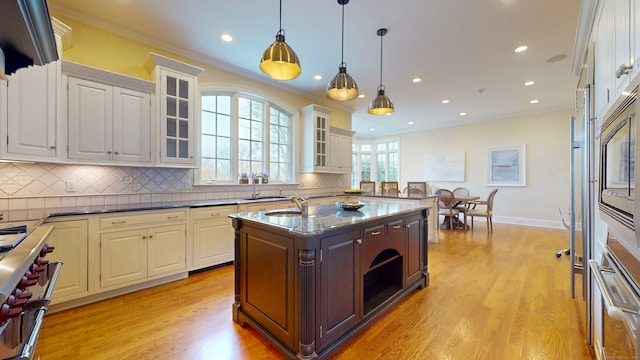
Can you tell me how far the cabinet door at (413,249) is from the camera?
2.61 meters

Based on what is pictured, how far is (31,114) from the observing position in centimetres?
221

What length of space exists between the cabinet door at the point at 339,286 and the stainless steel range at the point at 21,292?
1.29 metres

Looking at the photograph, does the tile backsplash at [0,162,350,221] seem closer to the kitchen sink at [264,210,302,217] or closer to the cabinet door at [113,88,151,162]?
the cabinet door at [113,88,151,162]

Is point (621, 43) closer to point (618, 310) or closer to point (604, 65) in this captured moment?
point (604, 65)

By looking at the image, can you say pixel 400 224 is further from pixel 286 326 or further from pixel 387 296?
pixel 286 326

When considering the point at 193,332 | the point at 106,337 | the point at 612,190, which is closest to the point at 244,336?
the point at 193,332

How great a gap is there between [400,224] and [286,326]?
1.38 m

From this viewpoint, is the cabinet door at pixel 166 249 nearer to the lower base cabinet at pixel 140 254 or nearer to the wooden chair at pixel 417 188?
the lower base cabinet at pixel 140 254

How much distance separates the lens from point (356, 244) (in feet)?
6.37

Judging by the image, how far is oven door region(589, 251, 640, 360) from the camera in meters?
0.78

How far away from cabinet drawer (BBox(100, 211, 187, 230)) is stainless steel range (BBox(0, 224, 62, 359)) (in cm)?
110

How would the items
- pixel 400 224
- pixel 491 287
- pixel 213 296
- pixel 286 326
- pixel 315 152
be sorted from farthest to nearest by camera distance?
1. pixel 315 152
2. pixel 491 287
3. pixel 213 296
4. pixel 400 224
5. pixel 286 326

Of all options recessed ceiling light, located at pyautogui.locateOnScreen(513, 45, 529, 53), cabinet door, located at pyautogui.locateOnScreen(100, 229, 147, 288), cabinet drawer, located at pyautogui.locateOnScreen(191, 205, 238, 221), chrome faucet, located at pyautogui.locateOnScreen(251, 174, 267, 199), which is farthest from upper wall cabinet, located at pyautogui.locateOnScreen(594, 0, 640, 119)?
chrome faucet, located at pyautogui.locateOnScreen(251, 174, 267, 199)

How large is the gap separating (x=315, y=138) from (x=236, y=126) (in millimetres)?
1558
